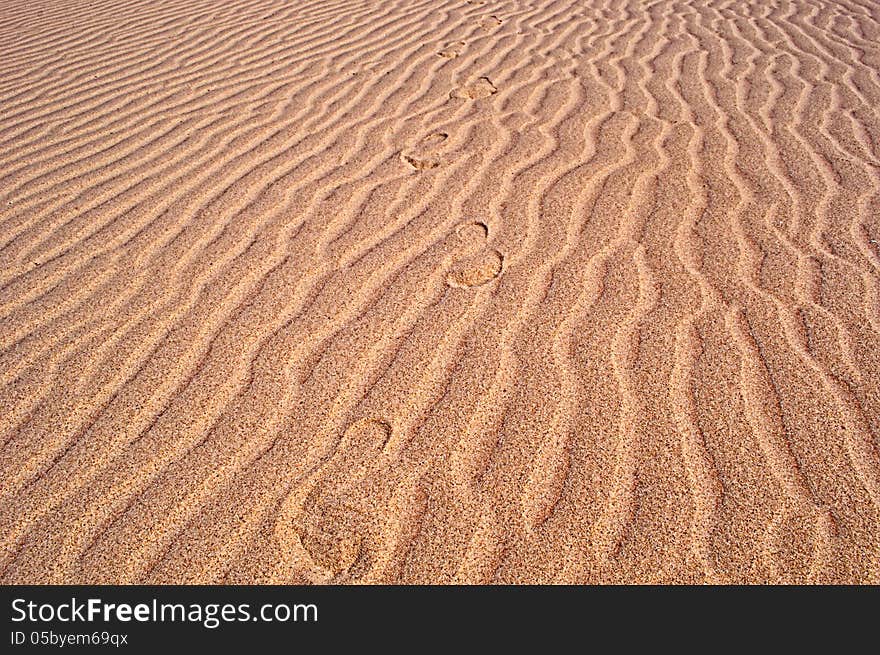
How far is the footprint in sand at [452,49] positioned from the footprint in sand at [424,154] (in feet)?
→ 5.39

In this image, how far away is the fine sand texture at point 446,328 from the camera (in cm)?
192

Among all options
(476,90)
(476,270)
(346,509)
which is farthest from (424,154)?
(346,509)

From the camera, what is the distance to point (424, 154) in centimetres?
393

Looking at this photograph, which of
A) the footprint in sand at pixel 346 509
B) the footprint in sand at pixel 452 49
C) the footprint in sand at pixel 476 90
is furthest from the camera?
the footprint in sand at pixel 452 49

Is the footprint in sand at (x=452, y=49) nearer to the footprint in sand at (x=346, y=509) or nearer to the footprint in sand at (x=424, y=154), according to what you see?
the footprint in sand at (x=424, y=154)

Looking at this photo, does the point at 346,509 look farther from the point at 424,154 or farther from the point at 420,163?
the point at 424,154

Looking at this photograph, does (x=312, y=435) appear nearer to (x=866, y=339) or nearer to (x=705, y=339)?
(x=705, y=339)

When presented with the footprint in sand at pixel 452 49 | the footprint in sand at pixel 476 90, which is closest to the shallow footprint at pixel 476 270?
the footprint in sand at pixel 476 90

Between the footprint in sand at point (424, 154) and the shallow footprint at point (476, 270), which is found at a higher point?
the footprint in sand at point (424, 154)

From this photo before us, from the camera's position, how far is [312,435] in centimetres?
222

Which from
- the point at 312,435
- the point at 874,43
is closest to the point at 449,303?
the point at 312,435

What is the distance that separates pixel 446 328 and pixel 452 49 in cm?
377

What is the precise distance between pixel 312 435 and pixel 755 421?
1.44 m

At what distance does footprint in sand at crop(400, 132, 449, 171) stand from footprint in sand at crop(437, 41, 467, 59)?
64.7 inches
